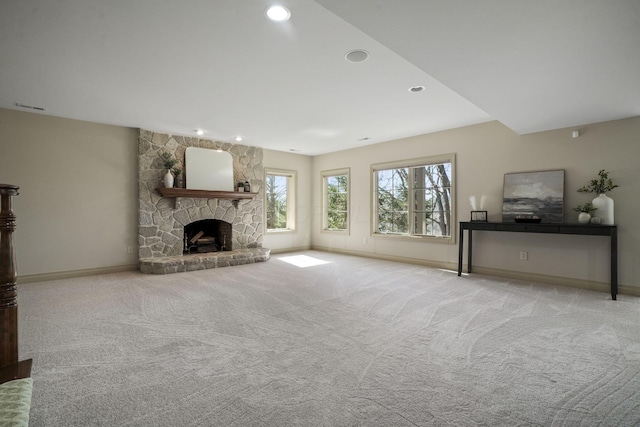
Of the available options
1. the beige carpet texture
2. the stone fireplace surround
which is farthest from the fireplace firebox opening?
the beige carpet texture

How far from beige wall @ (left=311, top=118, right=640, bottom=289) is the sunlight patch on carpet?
4.65 ft

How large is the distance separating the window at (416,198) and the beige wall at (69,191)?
4.72 metres

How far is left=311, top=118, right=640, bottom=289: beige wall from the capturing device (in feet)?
12.4

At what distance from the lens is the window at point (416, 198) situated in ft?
18.0

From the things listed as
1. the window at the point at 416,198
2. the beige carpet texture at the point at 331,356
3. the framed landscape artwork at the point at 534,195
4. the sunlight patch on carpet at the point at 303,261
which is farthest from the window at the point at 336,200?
the beige carpet texture at the point at 331,356

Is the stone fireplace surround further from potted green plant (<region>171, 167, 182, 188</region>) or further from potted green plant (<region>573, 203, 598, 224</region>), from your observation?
potted green plant (<region>573, 203, 598, 224</region>)

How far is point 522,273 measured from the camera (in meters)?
4.53

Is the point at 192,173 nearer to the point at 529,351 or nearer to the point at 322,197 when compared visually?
the point at 322,197

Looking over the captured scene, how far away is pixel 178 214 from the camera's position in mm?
5711

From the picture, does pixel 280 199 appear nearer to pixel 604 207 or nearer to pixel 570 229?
pixel 570 229

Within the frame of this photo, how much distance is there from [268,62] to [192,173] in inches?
144

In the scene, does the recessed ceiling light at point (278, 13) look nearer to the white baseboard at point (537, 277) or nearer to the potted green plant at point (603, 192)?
the potted green plant at point (603, 192)

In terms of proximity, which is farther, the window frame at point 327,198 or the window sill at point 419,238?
the window frame at point 327,198

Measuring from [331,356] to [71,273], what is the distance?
470 cm
